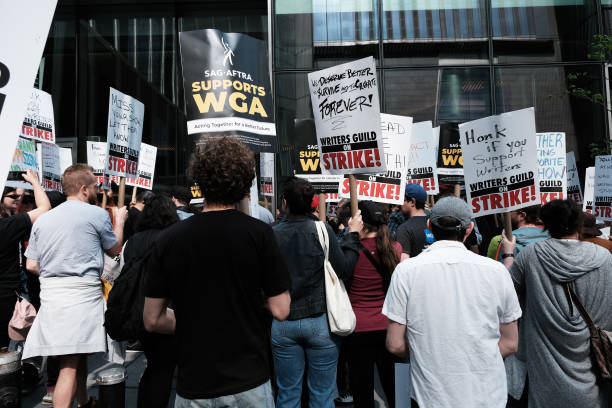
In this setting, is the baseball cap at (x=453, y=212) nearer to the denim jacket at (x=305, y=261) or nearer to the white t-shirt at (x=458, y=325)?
the white t-shirt at (x=458, y=325)

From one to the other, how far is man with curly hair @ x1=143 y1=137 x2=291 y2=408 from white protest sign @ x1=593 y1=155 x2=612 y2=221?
20.2 ft

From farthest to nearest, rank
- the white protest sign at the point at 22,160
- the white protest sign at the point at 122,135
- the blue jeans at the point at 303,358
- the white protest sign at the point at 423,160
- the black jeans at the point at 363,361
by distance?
the white protest sign at the point at 423,160 < the white protest sign at the point at 122,135 < the white protest sign at the point at 22,160 < the black jeans at the point at 363,361 < the blue jeans at the point at 303,358

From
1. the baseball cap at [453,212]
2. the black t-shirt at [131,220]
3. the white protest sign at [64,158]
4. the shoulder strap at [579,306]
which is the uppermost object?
the white protest sign at [64,158]

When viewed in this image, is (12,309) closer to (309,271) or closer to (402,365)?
(309,271)

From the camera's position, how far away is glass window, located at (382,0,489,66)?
521 inches

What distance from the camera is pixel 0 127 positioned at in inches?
68.1

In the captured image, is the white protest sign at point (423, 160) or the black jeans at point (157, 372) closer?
the black jeans at point (157, 372)

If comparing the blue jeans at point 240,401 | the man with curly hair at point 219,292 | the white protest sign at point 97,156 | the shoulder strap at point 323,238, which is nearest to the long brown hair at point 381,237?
the shoulder strap at point 323,238

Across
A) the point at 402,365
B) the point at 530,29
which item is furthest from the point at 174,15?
the point at 402,365

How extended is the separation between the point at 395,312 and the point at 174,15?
1347 cm

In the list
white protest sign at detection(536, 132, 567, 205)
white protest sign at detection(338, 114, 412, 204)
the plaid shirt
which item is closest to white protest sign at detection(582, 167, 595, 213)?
white protest sign at detection(536, 132, 567, 205)

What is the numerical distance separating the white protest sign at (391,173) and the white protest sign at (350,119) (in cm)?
108

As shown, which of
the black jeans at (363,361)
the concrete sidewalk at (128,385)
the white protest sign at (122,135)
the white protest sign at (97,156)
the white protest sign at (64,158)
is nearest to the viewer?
the black jeans at (363,361)

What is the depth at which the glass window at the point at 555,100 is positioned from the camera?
13016mm
